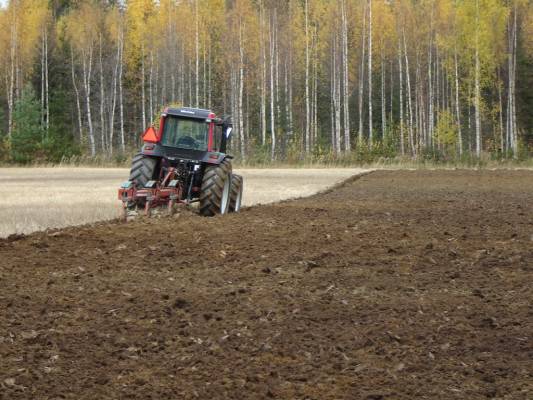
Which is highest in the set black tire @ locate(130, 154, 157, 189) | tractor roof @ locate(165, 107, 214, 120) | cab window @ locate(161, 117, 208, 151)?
tractor roof @ locate(165, 107, 214, 120)

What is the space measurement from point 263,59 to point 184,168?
35072 millimetres

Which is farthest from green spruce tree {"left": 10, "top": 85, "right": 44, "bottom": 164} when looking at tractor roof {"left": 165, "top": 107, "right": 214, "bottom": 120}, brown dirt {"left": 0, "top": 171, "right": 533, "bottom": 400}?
brown dirt {"left": 0, "top": 171, "right": 533, "bottom": 400}

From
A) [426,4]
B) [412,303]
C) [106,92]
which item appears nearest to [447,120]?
[426,4]

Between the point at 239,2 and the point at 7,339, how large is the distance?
143ft

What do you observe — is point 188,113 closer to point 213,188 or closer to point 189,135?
point 189,135

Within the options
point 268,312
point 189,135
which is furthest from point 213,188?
point 268,312

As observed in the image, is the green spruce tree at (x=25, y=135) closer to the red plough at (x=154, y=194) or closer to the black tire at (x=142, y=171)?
the black tire at (x=142, y=171)

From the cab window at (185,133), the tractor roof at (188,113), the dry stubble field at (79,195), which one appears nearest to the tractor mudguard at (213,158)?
Answer: the cab window at (185,133)

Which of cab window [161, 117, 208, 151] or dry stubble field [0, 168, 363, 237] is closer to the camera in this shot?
dry stubble field [0, 168, 363, 237]

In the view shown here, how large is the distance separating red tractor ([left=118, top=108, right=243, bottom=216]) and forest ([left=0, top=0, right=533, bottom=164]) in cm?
2921

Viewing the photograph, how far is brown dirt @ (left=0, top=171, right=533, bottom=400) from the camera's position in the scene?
18.5 feet

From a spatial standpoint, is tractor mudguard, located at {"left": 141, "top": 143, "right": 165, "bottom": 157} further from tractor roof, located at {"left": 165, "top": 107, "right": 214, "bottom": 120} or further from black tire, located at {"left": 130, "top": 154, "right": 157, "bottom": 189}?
tractor roof, located at {"left": 165, "top": 107, "right": 214, "bottom": 120}

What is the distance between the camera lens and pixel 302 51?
5478cm

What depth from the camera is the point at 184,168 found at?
14.5 m
